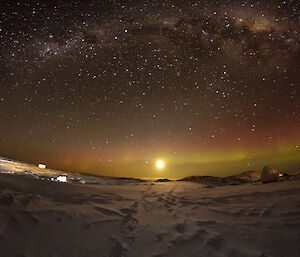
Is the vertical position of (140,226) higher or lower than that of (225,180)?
higher

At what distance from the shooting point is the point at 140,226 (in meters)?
4.22

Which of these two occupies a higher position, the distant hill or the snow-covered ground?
the snow-covered ground

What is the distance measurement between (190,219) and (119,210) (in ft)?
5.19

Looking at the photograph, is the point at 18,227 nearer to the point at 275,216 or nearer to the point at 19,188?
the point at 19,188

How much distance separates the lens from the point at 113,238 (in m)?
3.62

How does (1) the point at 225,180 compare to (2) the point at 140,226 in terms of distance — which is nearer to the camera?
(2) the point at 140,226

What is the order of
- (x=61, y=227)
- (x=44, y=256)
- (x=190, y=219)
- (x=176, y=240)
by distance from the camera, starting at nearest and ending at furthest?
(x=44, y=256), (x=176, y=240), (x=61, y=227), (x=190, y=219)

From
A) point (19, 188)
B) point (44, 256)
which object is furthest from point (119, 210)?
point (19, 188)

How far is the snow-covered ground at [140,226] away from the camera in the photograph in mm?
3170

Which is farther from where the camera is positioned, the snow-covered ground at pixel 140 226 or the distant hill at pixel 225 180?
the distant hill at pixel 225 180

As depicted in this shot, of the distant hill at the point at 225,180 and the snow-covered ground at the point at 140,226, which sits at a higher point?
the snow-covered ground at the point at 140,226

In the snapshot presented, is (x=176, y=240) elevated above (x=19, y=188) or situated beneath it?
situated beneath

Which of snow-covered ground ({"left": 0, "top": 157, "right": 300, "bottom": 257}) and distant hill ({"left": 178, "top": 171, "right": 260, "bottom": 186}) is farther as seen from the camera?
distant hill ({"left": 178, "top": 171, "right": 260, "bottom": 186})

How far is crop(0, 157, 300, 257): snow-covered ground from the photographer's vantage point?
125 inches
